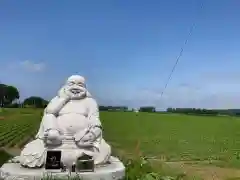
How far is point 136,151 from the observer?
11.2m

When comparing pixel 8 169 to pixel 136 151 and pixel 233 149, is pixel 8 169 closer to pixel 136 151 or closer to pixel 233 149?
pixel 136 151

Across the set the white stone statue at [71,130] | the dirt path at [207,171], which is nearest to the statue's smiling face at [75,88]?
the white stone statue at [71,130]

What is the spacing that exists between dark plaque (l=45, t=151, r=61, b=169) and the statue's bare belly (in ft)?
1.94

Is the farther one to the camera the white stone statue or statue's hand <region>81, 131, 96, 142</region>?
statue's hand <region>81, 131, 96, 142</region>

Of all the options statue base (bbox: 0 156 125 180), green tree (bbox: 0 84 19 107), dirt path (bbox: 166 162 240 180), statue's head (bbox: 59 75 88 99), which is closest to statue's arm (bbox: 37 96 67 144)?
statue's head (bbox: 59 75 88 99)

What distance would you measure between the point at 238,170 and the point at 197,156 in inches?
81.7

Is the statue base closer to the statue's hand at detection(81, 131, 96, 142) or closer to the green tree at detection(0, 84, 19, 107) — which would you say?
the statue's hand at detection(81, 131, 96, 142)

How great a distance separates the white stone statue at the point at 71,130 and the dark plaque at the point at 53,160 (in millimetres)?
166

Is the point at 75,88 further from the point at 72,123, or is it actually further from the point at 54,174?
the point at 54,174

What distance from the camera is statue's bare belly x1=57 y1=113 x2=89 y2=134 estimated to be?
6.00 meters

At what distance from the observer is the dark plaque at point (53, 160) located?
17.8 ft

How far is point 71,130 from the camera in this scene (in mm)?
6004

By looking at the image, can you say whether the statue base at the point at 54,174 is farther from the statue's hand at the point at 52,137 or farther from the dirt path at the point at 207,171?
the dirt path at the point at 207,171

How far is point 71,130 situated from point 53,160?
685mm
